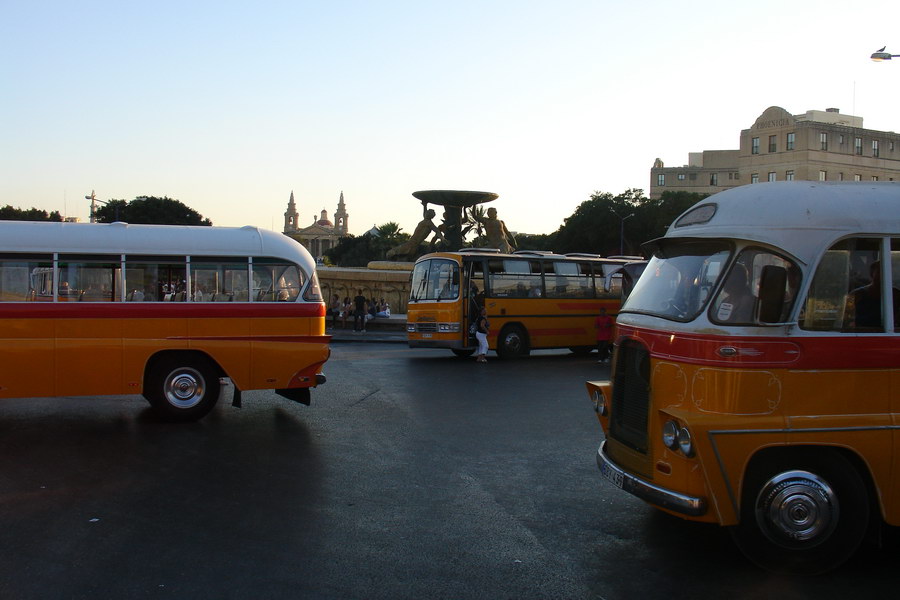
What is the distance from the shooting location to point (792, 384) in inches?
206

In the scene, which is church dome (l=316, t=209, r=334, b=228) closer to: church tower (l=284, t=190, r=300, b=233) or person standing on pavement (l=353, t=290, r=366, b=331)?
church tower (l=284, t=190, r=300, b=233)

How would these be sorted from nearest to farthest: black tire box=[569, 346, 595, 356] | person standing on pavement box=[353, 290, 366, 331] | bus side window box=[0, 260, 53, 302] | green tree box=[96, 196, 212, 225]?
bus side window box=[0, 260, 53, 302], black tire box=[569, 346, 595, 356], person standing on pavement box=[353, 290, 366, 331], green tree box=[96, 196, 212, 225]

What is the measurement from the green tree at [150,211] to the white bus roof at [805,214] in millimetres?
68547

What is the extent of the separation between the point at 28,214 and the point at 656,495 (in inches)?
3171

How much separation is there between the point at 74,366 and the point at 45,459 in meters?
2.03

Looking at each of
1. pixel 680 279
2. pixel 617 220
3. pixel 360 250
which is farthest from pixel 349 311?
pixel 360 250

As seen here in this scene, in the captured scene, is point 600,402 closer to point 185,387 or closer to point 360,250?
point 185,387

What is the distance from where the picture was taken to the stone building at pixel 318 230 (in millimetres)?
153875

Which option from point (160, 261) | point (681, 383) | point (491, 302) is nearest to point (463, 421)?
point (160, 261)

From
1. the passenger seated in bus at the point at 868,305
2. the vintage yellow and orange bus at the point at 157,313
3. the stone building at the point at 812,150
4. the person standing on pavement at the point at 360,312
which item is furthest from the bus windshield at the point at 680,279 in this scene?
the stone building at the point at 812,150

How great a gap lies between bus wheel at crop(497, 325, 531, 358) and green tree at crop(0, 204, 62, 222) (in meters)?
60.1

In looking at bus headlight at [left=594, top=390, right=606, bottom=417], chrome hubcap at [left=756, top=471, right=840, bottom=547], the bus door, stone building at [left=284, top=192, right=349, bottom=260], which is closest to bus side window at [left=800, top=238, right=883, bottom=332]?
chrome hubcap at [left=756, top=471, right=840, bottom=547]

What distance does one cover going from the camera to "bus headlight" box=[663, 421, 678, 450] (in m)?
5.36

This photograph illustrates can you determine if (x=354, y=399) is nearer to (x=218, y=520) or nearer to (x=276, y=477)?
(x=276, y=477)
